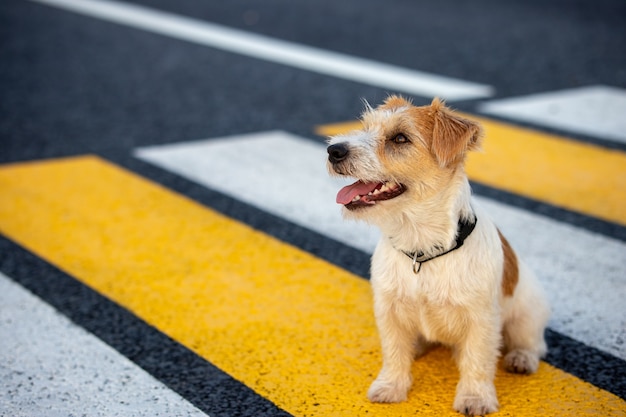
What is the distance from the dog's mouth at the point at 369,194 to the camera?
11.0ft

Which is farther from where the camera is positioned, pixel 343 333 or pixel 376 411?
pixel 343 333

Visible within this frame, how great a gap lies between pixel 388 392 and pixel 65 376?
1341 mm

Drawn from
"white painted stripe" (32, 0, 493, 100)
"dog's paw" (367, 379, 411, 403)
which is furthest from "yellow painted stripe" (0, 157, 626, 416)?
"white painted stripe" (32, 0, 493, 100)

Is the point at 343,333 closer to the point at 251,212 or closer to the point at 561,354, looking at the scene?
the point at 561,354

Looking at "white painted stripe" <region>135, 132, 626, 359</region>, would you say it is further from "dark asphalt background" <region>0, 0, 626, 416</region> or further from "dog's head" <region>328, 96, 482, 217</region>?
"dog's head" <region>328, 96, 482, 217</region>

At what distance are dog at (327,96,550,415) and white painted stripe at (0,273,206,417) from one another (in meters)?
0.90

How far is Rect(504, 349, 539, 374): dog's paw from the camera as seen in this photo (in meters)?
3.63

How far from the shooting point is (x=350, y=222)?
5316mm

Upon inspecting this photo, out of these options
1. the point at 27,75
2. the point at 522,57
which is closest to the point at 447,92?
the point at 522,57

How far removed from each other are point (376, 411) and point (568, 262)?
73.2 inches

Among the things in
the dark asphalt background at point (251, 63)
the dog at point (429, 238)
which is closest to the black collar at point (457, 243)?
the dog at point (429, 238)

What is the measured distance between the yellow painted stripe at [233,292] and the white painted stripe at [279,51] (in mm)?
3347

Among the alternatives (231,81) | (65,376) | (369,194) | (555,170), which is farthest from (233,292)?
(231,81)

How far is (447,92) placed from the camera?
8.19 meters
